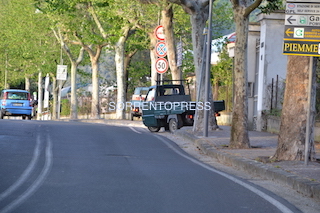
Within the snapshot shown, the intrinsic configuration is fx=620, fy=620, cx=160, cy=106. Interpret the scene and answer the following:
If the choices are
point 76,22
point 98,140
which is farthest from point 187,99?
point 76,22

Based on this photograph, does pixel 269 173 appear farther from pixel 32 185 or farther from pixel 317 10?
pixel 32 185

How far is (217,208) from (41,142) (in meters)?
9.68

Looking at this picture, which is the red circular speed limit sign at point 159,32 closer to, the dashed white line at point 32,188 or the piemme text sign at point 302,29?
the dashed white line at point 32,188

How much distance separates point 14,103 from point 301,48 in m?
29.7

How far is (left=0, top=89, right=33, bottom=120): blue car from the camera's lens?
3850cm

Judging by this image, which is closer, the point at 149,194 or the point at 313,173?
the point at 149,194

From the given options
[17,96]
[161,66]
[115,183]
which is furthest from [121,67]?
[115,183]

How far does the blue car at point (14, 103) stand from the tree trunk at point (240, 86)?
82.6ft

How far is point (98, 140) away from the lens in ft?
58.6

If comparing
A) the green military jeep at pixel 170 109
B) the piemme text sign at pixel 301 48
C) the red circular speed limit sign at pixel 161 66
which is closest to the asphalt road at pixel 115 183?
the piemme text sign at pixel 301 48

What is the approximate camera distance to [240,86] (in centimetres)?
1600

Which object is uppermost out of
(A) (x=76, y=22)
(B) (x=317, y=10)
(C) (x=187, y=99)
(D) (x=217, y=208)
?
(A) (x=76, y=22)

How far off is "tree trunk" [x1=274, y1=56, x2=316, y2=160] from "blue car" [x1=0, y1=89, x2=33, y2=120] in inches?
1126

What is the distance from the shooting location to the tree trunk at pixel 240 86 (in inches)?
627
